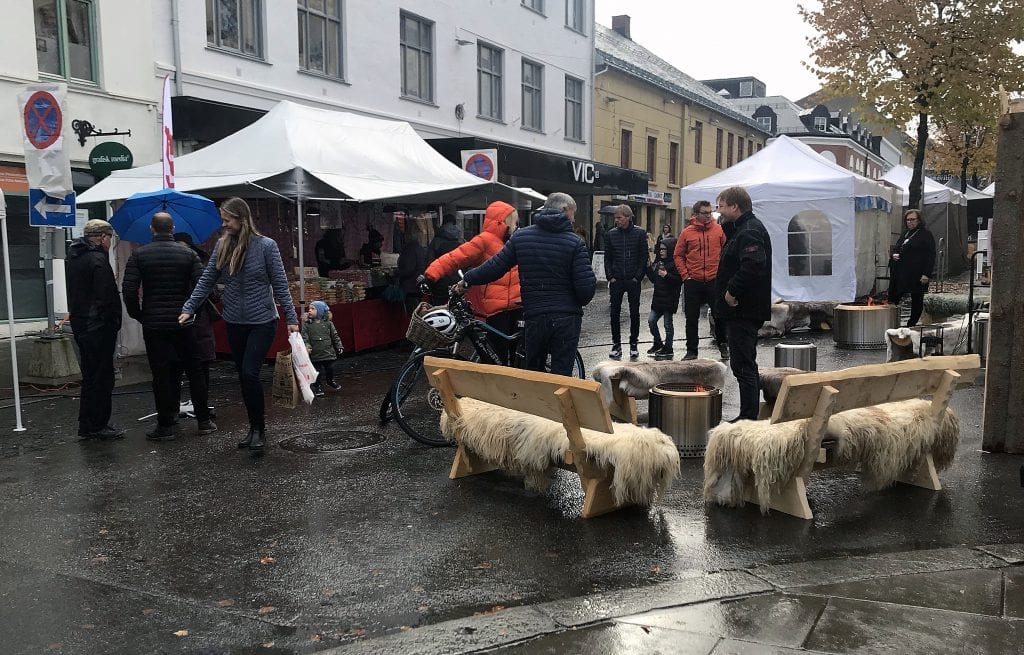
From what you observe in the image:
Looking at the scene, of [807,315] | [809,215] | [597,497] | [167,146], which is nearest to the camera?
[597,497]

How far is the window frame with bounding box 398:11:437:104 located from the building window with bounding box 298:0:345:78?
186 centimetres

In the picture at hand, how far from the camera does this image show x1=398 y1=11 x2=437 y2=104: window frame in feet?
62.6

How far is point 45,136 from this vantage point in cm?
743

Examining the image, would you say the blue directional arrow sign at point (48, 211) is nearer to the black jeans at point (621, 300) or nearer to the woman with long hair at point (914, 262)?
the black jeans at point (621, 300)

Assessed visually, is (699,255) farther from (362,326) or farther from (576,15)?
(576,15)

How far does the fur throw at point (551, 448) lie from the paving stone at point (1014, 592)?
1.61 m

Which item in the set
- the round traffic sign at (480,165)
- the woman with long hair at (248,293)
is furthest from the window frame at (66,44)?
the woman with long hair at (248,293)

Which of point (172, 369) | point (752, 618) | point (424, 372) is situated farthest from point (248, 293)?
point (752, 618)

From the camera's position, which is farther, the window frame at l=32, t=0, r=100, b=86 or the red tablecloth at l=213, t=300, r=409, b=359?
the window frame at l=32, t=0, r=100, b=86

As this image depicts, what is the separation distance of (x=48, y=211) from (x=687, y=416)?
5869 mm

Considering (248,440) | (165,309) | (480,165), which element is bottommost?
(248,440)

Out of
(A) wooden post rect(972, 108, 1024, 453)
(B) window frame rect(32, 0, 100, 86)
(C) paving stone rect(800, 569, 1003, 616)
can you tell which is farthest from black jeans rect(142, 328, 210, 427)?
(B) window frame rect(32, 0, 100, 86)

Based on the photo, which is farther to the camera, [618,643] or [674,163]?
[674,163]

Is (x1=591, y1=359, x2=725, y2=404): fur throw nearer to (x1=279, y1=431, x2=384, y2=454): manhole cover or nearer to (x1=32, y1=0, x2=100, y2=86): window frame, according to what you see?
(x1=279, y1=431, x2=384, y2=454): manhole cover
